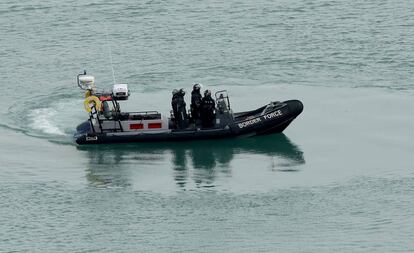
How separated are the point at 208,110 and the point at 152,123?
1.58 m

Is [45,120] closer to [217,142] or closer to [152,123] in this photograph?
[152,123]

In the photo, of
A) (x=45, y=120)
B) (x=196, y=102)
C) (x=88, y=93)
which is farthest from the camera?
(x=45, y=120)

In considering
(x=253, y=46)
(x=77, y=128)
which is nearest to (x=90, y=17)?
(x=253, y=46)

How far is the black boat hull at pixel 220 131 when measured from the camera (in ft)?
117

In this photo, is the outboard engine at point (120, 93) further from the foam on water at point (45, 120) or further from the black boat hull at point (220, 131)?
the foam on water at point (45, 120)

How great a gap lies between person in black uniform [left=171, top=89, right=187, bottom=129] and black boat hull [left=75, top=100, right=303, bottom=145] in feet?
0.77

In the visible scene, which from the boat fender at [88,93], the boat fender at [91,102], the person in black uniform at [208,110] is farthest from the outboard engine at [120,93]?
the person in black uniform at [208,110]

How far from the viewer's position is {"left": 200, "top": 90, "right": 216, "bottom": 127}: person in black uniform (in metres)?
35.4

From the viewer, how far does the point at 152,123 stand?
35.8 meters

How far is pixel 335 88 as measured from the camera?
4094 cm

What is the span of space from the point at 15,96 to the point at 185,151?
26.7 ft

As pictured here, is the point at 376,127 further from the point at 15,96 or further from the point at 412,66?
the point at 15,96

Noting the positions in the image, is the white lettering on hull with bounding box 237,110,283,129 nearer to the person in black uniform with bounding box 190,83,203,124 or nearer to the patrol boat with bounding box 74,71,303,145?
the patrol boat with bounding box 74,71,303,145

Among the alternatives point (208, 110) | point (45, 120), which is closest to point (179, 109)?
point (208, 110)
